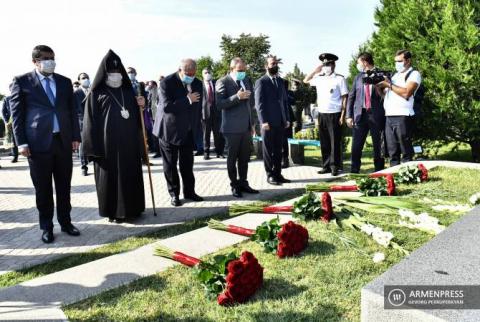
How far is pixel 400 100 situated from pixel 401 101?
24 millimetres

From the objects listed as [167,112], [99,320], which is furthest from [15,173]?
[99,320]

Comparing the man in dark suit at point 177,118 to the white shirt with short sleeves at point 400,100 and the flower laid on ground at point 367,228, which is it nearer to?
the flower laid on ground at point 367,228

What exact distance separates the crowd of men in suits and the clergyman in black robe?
0.11 m

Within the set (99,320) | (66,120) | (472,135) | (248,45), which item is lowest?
(99,320)

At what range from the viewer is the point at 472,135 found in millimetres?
8477

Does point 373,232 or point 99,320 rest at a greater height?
point 373,232

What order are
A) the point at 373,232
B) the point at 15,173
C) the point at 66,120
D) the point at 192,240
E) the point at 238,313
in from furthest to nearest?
the point at 15,173 → the point at 66,120 → the point at 192,240 → the point at 373,232 → the point at 238,313

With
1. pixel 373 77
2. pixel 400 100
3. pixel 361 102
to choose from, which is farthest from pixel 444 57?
pixel 361 102

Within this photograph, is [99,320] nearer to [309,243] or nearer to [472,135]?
[309,243]

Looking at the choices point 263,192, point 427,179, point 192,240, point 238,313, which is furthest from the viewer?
point 263,192

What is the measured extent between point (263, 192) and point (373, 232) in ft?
11.6

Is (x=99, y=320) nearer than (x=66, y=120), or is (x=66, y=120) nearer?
(x=99, y=320)

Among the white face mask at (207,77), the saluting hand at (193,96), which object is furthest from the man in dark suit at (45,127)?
the white face mask at (207,77)

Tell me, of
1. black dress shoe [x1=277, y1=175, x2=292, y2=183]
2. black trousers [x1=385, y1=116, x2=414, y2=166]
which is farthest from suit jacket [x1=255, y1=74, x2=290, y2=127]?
black trousers [x1=385, y1=116, x2=414, y2=166]
